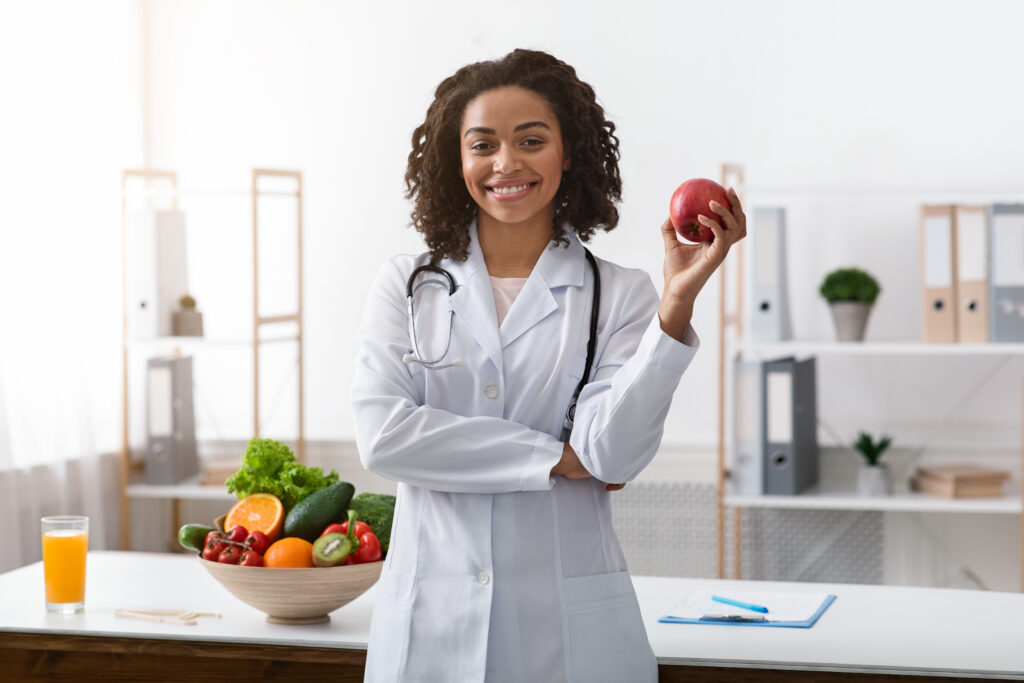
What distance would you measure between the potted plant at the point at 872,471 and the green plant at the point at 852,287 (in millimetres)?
381

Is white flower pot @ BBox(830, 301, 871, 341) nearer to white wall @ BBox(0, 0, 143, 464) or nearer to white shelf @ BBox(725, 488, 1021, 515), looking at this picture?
white shelf @ BBox(725, 488, 1021, 515)

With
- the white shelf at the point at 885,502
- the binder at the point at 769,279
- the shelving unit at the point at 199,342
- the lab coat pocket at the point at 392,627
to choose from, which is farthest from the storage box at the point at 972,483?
the lab coat pocket at the point at 392,627

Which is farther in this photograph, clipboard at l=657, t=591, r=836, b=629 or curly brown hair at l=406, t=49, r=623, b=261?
clipboard at l=657, t=591, r=836, b=629

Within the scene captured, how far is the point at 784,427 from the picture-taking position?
3129 millimetres

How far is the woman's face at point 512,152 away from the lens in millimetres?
1400

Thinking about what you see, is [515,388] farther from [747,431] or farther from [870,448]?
[870,448]

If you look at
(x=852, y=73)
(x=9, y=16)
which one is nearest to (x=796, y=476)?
(x=852, y=73)

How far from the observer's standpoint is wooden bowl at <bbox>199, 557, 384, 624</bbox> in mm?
1654

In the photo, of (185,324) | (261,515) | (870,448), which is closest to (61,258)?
(185,324)

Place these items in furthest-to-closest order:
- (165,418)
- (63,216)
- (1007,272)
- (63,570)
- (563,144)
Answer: (165,418), (63,216), (1007,272), (63,570), (563,144)

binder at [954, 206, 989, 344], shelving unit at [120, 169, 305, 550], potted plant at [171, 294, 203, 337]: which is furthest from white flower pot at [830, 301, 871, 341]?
potted plant at [171, 294, 203, 337]

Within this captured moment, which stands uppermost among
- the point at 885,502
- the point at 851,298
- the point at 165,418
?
the point at 851,298

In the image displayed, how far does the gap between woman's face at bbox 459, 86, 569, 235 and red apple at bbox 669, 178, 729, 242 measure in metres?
0.19

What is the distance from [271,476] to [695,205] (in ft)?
2.83
